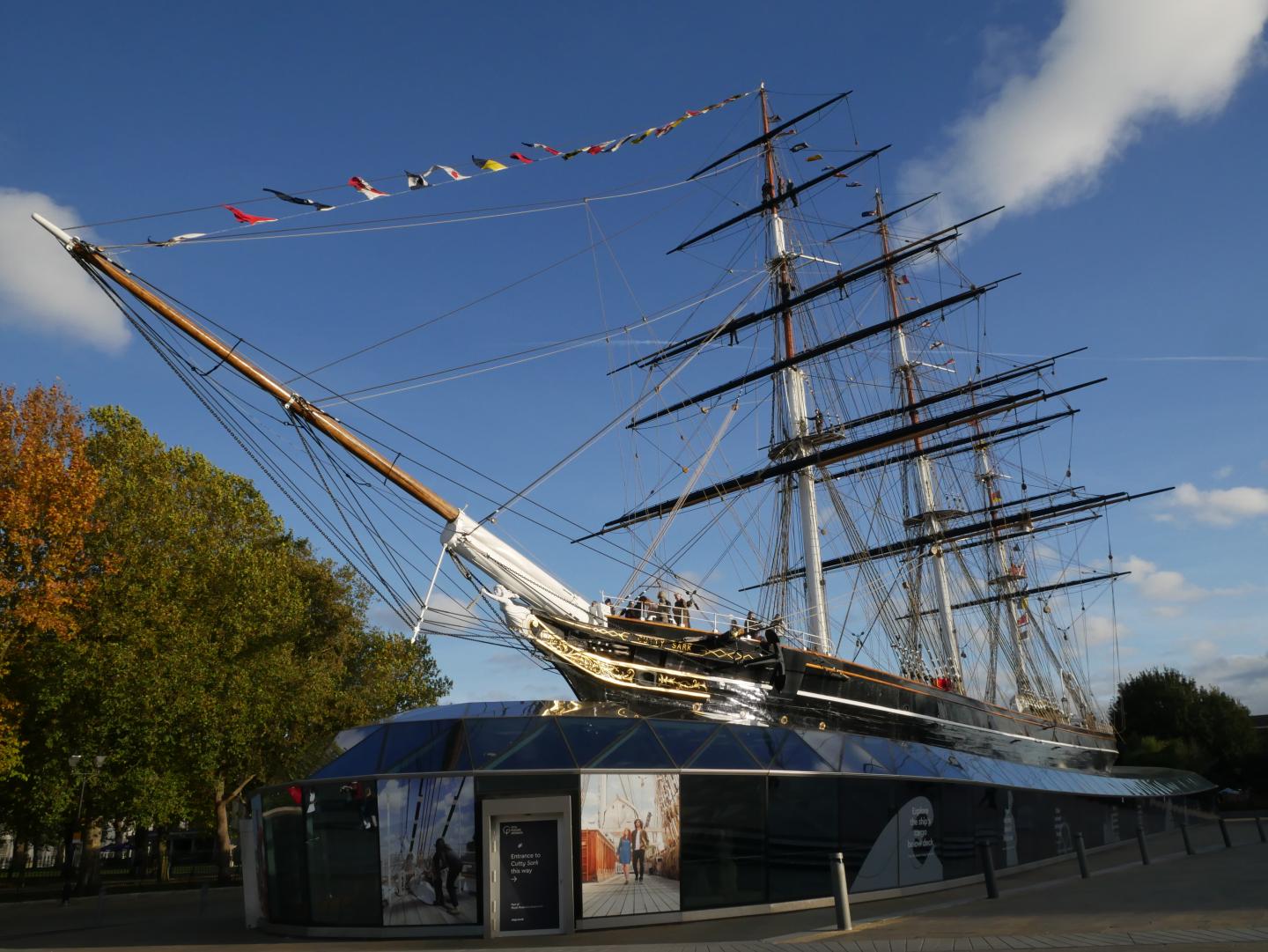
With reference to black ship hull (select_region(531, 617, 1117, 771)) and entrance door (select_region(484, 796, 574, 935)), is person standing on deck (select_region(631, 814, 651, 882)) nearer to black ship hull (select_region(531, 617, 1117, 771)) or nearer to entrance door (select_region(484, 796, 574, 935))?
entrance door (select_region(484, 796, 574, 935))

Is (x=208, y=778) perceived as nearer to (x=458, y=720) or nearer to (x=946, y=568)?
(x=458, y=720)

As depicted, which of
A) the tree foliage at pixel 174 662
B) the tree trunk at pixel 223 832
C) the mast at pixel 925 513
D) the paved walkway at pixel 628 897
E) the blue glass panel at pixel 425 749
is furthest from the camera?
the mast at pixel 925 513

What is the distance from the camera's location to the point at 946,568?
159ft

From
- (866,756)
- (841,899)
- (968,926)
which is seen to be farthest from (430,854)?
(866,756)

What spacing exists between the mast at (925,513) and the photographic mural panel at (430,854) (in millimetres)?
27080

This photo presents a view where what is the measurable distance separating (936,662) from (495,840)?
3286 centimetres

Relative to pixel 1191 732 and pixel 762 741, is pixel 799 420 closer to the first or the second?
pixel 762 741

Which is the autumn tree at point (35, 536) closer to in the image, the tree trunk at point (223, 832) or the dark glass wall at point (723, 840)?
the tree trunk at point (223, 832)

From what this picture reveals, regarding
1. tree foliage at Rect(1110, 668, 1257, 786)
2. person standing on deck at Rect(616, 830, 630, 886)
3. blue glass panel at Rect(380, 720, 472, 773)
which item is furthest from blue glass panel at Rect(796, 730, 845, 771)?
tree foliage at Rect(1110, 668, 1257, 786)

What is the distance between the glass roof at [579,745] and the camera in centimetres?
1342

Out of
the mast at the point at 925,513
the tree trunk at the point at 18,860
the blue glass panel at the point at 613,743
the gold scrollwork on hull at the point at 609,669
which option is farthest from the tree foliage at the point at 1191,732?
the tree trunk at the point at 18,860

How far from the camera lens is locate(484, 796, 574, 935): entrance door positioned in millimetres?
12891

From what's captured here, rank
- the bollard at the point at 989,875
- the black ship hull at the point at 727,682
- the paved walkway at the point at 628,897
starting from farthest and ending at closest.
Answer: the black ship hull at the point at 727,682 → the bollard at the point at 989,875 → the paved walkway at the point at 628,897

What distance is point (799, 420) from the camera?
31750 millimetres
